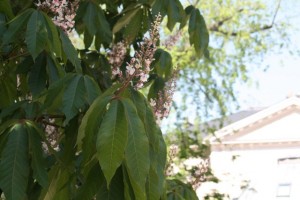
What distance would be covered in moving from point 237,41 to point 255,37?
0.65 metres

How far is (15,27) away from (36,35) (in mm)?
130

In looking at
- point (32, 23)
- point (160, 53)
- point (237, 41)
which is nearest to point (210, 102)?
point (237, 41)

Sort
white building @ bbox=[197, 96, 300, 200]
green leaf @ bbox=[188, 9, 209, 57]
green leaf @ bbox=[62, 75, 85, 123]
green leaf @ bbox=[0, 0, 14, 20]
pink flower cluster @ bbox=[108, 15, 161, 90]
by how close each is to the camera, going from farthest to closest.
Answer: white building @ bbox=[197, 96, 300, 200] → green leaf @ bbox=[188, 9, 209, 57] → green leaf @ bbox=[0, 0, 14, 20] → green leaf @ bbox=[62, 75, 85, 123] → pink flower cluster @ bbox=[108, 15, 161, 90]

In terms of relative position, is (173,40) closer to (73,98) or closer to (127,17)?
(127,17)

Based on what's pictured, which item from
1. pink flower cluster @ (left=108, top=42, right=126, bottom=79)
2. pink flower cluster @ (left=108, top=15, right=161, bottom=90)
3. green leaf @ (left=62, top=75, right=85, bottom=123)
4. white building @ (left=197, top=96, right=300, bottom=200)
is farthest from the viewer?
white building @ (left=197, top=96, right=300, bottom=200)

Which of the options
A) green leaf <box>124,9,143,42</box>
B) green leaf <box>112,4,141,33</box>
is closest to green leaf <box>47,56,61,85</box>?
green leaf <box>124,9,143,42</box>

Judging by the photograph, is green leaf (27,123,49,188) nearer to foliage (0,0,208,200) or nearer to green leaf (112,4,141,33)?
foliage (0,0,208,200)

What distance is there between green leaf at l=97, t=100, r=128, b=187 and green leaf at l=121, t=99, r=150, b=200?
0.10ft

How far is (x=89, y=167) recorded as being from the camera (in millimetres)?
2244

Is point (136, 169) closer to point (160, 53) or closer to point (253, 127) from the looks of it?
point (160, 53)

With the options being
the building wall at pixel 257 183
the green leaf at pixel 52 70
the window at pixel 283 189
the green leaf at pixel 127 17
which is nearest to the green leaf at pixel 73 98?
the green leaf at pixel 52 70

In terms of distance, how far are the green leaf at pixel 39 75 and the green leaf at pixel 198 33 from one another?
4.19ft

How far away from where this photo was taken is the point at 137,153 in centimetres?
211

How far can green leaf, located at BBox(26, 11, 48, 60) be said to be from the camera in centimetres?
271
